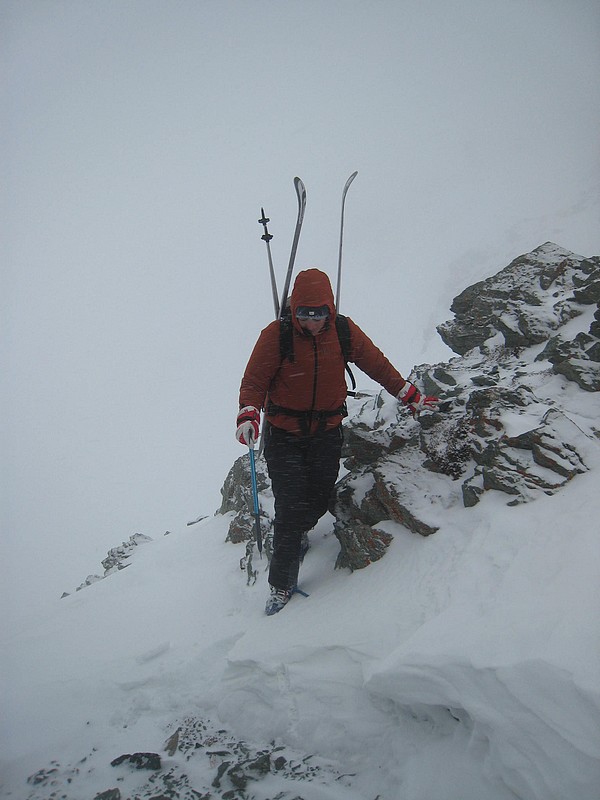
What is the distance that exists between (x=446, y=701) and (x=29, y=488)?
147096 millimetres

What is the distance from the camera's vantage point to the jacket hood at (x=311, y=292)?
445 cm

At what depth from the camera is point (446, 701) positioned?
9.34 ft

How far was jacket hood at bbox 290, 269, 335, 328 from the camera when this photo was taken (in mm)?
4453

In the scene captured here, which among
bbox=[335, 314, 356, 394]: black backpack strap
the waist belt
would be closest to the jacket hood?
bbox=[335, 314, 356, 394]: black backpack strap

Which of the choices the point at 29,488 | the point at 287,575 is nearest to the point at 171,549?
the point at 287,575

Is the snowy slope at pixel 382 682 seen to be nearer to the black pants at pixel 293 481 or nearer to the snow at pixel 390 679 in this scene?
the snow at pixel 390 679

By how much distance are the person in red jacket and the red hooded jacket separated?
0.04ft

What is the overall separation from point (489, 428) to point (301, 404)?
2330 millimetres

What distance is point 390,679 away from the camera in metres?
3.13

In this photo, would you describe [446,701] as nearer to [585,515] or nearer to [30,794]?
[585,515]

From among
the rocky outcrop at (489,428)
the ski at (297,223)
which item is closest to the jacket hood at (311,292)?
the ski at (297,223)

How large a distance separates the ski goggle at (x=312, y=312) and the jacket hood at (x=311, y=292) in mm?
35

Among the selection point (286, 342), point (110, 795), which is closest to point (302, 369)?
point (286, 342)

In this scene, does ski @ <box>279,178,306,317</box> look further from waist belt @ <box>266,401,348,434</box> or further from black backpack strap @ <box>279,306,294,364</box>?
waist belt @ <box>266,401,348,434</box>
